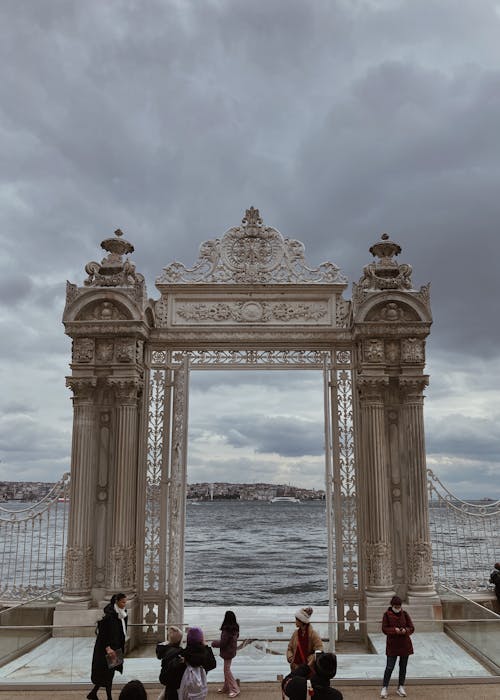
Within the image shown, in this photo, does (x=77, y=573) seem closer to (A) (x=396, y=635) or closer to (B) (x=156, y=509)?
(B) (x=156, y=509)

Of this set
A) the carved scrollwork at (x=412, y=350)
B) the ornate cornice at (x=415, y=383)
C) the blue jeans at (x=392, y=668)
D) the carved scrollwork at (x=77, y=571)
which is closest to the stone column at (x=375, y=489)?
the ornate cornice at (x=415, y=383)

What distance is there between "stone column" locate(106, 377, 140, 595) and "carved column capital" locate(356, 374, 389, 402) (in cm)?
294

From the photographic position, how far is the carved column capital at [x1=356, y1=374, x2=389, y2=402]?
25.7 feet

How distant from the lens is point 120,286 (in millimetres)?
8258

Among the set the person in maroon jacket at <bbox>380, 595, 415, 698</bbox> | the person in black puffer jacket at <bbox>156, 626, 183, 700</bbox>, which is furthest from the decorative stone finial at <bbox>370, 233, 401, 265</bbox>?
the person in black puffer jacket at <bbox>156, 626, 183, 700</bbox>

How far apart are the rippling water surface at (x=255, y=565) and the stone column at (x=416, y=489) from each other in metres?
8.28

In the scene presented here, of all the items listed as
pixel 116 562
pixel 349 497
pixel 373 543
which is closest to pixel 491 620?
pixel 373 543

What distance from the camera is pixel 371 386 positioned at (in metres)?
7.88

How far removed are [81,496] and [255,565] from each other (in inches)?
765

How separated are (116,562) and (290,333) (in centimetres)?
367

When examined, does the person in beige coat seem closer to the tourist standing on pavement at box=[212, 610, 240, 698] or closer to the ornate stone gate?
the tourist standing on pavement at box=[212, 610, 240, 698]

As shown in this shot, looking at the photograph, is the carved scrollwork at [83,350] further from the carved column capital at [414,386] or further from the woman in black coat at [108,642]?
the carved column capital at [414,386]

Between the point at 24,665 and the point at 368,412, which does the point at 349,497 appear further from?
the point at 24,665

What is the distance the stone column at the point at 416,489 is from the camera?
7547mm
